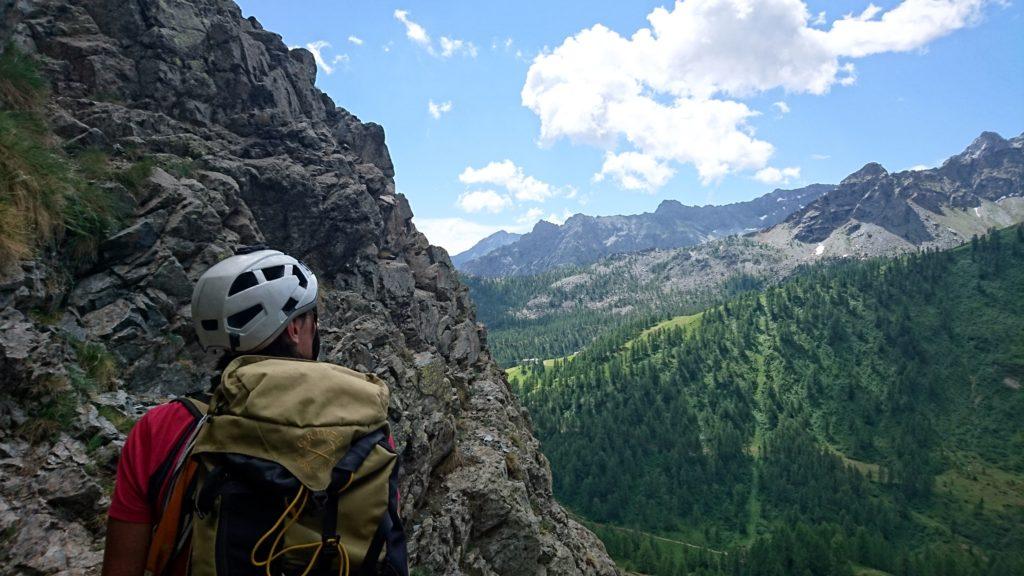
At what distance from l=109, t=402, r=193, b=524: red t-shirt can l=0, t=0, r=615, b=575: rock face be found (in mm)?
8845

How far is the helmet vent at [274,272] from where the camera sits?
5.05 meters

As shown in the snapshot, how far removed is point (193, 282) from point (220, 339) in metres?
20.4

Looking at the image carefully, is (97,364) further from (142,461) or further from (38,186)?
(142,461)

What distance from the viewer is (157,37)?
37.1m

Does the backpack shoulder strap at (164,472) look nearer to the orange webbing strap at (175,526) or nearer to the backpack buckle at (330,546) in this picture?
the orange webbing strap at (175,526)

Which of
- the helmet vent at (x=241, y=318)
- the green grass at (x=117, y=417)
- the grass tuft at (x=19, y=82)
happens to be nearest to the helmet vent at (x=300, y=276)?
the helmet vent at (x=241, y=318)

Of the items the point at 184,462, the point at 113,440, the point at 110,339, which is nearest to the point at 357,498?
the point at 184,462

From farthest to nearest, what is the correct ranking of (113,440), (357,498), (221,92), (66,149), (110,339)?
(221,92) < (66,149) < (110,339) < (113,440) < (357,498)

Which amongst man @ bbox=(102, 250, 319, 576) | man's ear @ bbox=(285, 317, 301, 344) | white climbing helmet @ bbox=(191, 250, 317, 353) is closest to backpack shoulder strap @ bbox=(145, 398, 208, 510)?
man @ bbox=(102, 250, 319, 576)

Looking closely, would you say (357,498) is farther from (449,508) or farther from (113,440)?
(449,508)

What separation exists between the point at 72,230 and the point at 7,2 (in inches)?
805

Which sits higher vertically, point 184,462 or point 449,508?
point 184,462

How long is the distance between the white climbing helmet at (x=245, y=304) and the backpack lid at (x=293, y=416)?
0.91m

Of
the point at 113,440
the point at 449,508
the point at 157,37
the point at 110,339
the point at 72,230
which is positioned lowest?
the point at 449,508
